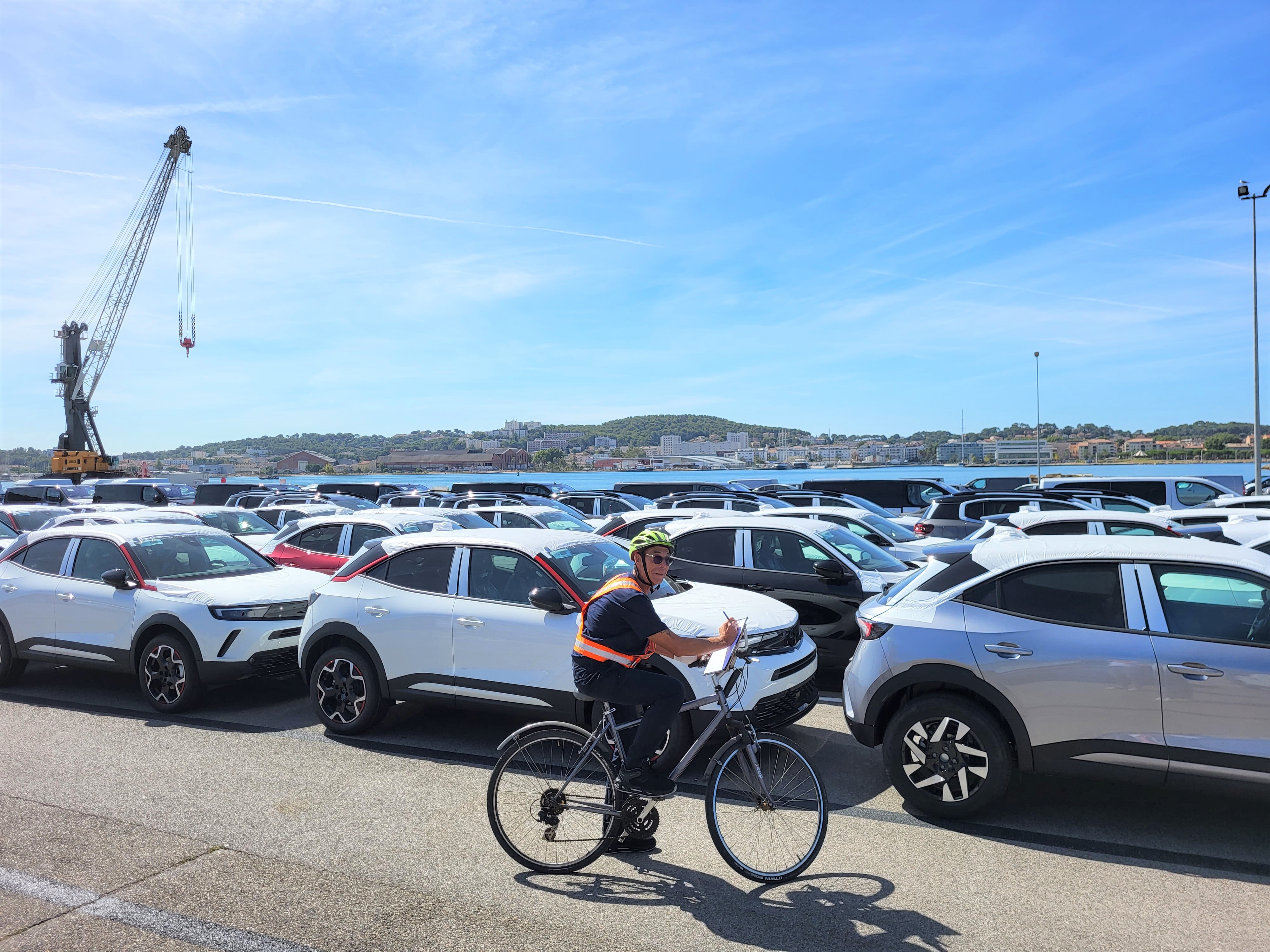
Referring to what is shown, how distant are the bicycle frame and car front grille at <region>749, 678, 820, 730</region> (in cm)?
156

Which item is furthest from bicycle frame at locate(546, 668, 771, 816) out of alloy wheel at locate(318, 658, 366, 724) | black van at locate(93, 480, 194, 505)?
black van at locate(93, 480, 194, 505)

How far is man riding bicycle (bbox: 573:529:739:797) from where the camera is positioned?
13.6ft

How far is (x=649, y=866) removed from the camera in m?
4.51

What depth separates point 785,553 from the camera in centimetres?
899

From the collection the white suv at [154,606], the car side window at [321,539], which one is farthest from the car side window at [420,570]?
the car side window at [321,539]

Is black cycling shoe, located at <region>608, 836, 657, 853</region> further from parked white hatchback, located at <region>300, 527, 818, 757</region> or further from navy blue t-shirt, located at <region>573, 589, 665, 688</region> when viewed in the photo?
parked white hatchback, located at <region>300, 527, 818, 757</region>

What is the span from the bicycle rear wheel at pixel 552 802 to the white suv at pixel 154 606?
4296 millimetres

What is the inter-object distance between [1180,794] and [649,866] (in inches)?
137

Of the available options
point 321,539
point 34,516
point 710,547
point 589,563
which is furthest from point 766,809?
point 34,516

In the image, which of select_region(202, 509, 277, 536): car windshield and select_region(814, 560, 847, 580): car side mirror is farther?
select_region(202, 509, 277, 536): car windshield

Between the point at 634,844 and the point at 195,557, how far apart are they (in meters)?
6.36

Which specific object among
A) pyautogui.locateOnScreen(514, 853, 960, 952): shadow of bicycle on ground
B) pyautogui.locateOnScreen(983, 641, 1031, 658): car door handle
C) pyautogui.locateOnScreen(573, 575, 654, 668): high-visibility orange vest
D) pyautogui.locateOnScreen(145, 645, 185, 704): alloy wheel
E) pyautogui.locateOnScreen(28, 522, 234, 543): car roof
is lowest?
pyautogui.locateOnScreen(514, 853, 960, 952): shadow of bicycle on ground

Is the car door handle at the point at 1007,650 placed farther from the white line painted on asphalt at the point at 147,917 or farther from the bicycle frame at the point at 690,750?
the white line painted on asphalt at the point at 147,917

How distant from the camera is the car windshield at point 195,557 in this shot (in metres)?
8.47
